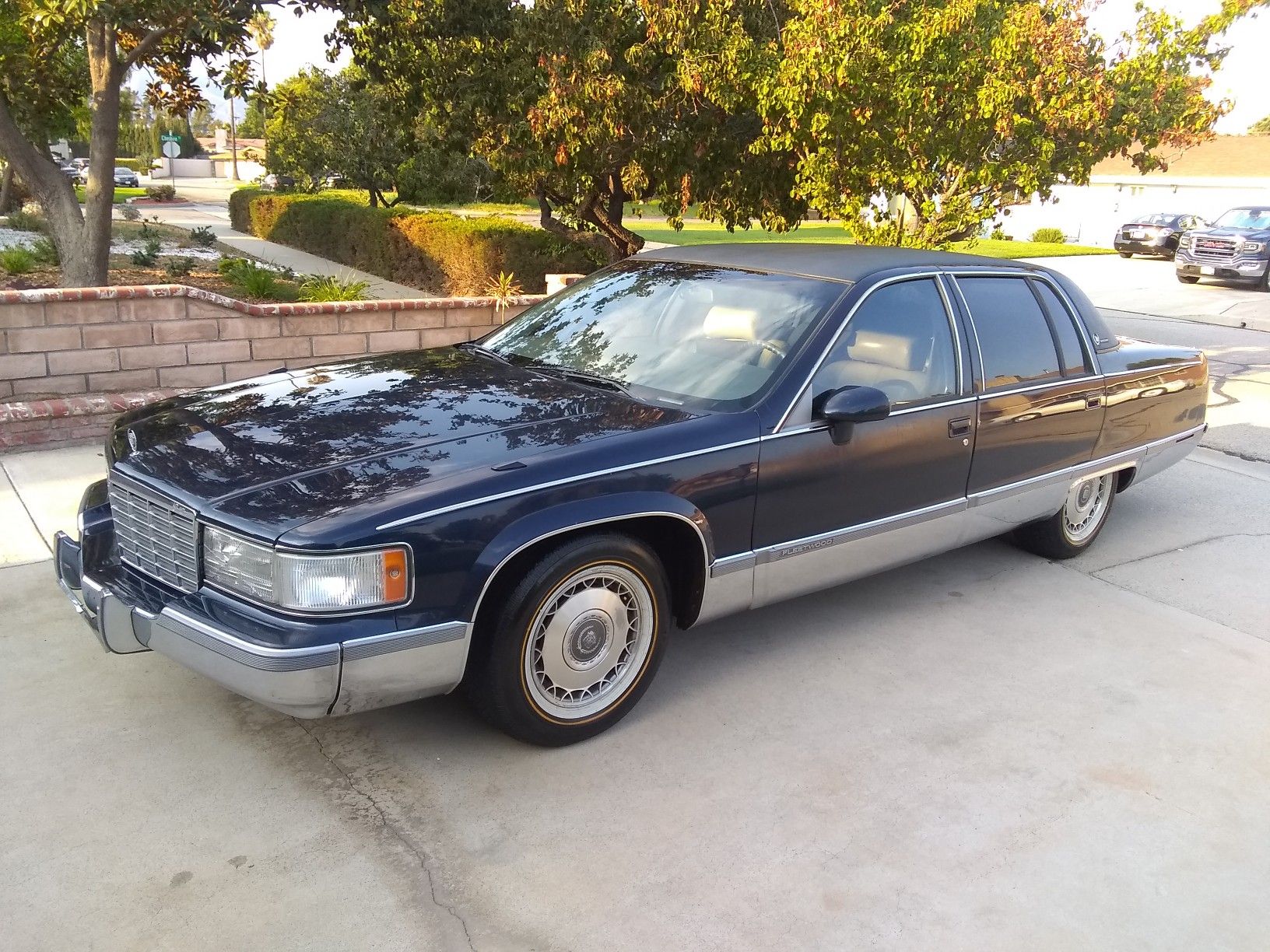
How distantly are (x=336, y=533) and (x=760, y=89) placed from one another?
7372mm

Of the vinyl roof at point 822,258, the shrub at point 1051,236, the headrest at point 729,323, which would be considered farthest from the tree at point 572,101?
the shrub at point 1051,236

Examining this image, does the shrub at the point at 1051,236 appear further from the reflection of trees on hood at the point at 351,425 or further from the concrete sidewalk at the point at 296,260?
the reflection of trees on hood at the point at 351,425

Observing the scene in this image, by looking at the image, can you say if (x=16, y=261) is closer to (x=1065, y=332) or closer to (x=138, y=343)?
(x=138, y=343)

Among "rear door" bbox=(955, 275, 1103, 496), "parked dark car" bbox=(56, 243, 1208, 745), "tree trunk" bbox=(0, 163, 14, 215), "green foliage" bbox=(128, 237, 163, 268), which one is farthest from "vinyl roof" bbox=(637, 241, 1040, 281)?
"tree trunk" bbox=(0, 163, 14, 215)

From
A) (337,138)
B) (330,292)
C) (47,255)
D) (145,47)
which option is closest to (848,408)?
(330,292)

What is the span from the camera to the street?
2945mm

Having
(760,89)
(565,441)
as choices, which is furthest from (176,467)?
(760,89)

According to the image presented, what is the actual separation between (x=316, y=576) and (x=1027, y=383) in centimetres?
343

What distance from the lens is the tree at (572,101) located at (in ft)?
32.5

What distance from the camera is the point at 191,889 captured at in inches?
117

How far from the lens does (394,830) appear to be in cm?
327

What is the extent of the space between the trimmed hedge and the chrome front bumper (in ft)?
32.0

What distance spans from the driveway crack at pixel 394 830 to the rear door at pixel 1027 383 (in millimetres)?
2921

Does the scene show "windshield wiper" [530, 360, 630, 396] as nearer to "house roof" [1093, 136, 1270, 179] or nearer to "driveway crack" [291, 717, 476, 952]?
"driveway crack" [291, 717, 476, 952]
